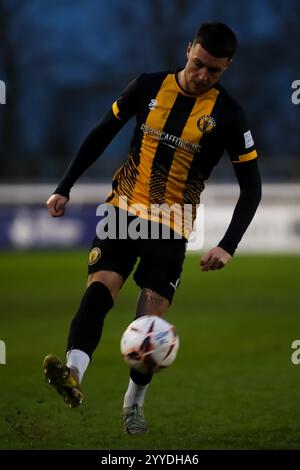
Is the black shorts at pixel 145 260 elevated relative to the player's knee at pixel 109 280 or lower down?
elevated

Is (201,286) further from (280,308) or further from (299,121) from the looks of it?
(299,121)

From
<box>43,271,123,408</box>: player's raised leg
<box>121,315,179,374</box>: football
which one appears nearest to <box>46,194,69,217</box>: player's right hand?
<box>43,271,123,408</box>: player's raised leg

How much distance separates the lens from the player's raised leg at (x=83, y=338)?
17.6 feet

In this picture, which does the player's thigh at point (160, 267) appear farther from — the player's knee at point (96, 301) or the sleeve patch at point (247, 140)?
the sleeve patch at point (247, 140)

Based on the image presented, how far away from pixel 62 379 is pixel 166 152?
154 cm

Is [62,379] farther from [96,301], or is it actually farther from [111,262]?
[111,262]

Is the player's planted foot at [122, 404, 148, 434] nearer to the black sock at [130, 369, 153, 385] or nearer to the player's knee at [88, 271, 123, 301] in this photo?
the black sock at [130, 369, 153, 385]

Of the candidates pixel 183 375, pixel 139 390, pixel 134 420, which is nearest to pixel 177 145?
pixel 139 390

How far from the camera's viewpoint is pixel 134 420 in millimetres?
6258

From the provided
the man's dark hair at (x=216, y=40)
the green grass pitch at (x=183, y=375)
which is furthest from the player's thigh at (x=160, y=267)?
the man's dark hair at (x=216, y=40)

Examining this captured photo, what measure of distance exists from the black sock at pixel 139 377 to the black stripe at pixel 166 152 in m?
1.05

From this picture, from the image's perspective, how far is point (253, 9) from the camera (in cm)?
3117

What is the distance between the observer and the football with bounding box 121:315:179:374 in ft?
18.0
